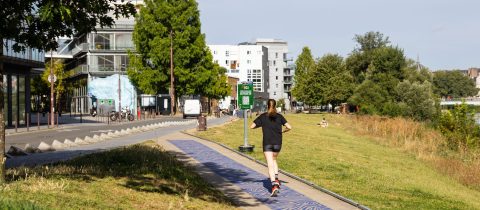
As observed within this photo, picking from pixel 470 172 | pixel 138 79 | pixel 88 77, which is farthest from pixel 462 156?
pixel 88 77

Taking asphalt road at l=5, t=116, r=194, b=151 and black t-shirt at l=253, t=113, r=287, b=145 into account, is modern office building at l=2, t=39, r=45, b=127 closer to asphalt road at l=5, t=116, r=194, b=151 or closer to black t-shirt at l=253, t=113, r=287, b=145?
asphalt road at l=5, t=116, r=194, b=151

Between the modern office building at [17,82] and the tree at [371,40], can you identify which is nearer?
the modern office building at [17,82]

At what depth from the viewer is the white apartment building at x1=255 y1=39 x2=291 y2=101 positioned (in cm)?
15538

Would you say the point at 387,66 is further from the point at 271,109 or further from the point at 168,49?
the point at 271,109

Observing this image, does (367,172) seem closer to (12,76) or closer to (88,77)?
(12,76)

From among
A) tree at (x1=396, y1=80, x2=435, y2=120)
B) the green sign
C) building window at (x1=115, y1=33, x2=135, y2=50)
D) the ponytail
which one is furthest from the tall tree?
the ponytail

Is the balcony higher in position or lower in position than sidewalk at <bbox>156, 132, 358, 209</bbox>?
higher

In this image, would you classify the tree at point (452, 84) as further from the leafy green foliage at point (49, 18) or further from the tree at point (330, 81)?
the leafy green foliage at point (49, 18)

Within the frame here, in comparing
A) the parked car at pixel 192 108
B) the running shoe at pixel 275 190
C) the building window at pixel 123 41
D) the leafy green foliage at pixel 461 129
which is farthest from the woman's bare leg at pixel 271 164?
the building window at pixel 123 41

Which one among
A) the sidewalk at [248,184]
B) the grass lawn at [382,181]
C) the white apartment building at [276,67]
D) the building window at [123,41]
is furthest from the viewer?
the white apartment building at [276,67]

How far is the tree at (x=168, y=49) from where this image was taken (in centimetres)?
6172

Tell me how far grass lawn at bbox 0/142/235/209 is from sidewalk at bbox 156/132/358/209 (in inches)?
18.6

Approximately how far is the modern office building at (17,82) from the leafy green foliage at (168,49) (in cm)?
1982

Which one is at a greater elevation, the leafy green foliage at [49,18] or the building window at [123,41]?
the building window at [123,41]
